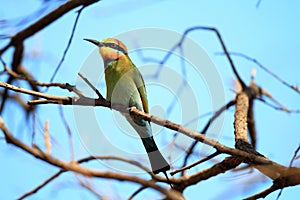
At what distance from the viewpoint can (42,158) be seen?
43.6 inches

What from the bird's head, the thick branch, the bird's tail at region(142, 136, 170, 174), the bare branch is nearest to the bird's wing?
the bird's head

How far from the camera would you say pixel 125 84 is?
2.99 metres

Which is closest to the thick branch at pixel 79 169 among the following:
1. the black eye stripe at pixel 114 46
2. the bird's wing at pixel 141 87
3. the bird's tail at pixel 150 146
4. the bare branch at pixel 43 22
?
the bird's tail at pixel 150 146

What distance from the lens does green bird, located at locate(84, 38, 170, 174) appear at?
2786 millimetres

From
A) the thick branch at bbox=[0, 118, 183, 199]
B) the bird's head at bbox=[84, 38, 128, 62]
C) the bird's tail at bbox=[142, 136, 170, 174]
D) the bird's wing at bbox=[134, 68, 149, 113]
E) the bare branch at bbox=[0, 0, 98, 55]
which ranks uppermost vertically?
the bare branch at bbox=[0, 0, 98, 55]

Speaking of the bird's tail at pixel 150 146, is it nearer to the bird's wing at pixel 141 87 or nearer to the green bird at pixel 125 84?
the green bird at pixel 125 84

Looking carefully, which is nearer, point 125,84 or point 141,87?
point 125,84

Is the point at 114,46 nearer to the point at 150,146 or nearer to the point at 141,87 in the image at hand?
the point at 141,87

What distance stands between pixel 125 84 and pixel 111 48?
1.24 feet

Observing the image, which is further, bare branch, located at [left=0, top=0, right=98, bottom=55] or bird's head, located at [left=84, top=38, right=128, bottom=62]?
bird's head, located at [left=84, top=38, right=128, bottom=62]

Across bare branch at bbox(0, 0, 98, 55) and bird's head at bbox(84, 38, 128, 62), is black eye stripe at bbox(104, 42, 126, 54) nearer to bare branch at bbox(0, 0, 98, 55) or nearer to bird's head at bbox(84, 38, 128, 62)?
bird's head at bbox(84, 38, 128, 62)

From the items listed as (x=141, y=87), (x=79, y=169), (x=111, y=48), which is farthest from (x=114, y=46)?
(x=79, y=169)

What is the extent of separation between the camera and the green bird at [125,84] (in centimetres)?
279

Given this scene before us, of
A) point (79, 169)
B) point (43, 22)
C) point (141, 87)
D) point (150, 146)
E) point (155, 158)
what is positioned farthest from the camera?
point (141, 87)
